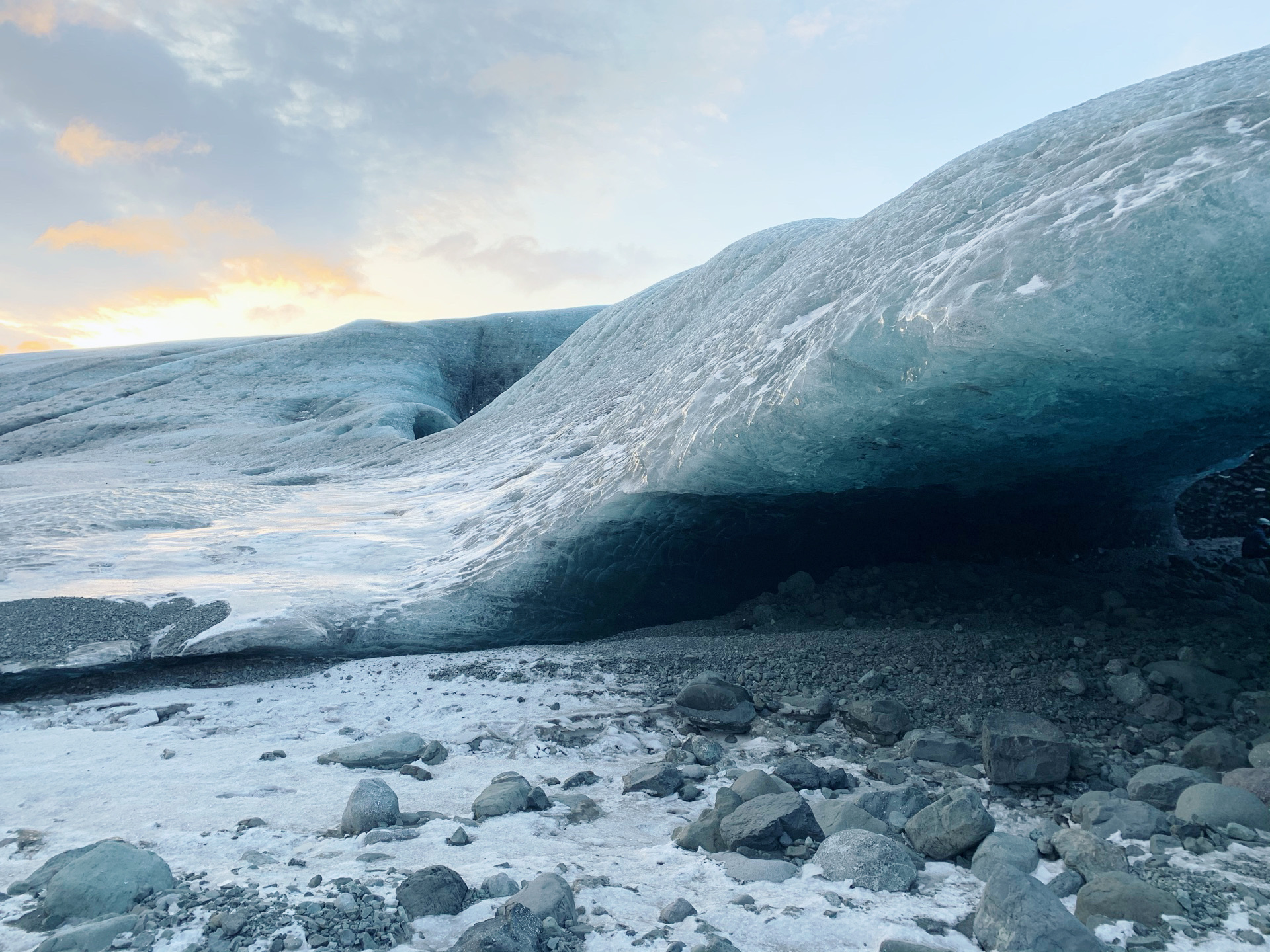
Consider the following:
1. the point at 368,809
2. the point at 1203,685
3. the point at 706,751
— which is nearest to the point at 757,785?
the point at 706,751

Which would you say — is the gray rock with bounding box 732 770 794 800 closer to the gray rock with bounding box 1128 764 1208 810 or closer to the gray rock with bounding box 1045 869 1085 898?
the gray rock with bounding box 1045 869 1085 898

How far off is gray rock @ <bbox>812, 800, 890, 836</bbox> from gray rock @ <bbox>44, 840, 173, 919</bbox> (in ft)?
4.87

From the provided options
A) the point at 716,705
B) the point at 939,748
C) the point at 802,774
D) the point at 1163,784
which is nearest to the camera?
the point at 1163,784

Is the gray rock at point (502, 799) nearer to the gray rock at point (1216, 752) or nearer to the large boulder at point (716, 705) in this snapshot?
the large boulder at point (716, 705)

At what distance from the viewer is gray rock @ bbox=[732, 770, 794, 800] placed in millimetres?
2143

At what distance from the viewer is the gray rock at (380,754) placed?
247 centimetres

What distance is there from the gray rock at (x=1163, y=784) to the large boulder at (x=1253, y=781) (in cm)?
6

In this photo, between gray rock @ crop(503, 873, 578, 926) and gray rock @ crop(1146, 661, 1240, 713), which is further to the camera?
gray rock @ crop(1146, 661, 1240, 713)

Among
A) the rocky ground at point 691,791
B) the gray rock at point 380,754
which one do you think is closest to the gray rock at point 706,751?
the rocky ground at point 691,791

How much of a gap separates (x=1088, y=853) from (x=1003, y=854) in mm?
189

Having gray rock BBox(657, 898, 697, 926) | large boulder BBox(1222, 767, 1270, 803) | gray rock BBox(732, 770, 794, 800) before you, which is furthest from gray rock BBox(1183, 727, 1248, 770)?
gray rock BBox(657, 898, 697, 926)

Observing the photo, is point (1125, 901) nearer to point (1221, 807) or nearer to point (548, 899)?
point (1221, 807)

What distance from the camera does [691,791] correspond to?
2.29m

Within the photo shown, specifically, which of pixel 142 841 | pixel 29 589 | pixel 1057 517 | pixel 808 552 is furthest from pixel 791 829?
pixel 29 589
